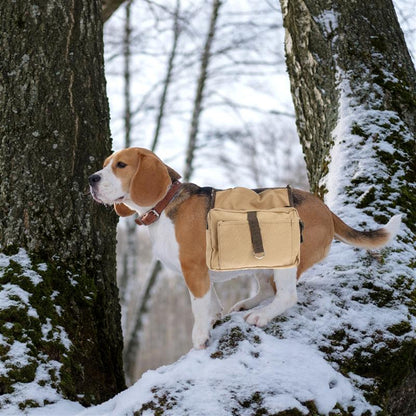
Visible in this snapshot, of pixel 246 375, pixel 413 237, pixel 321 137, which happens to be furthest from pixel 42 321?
pixel 321 137

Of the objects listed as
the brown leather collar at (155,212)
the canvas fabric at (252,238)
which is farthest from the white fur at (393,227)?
the brown leather collar at (155,212)

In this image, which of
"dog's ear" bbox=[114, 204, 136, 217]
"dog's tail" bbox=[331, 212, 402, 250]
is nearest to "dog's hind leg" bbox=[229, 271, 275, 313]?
"dog's tail" bbox=[331, 212, 402, 250]

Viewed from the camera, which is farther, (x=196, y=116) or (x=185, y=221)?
(x=196, y=116)

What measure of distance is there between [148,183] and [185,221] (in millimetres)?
335

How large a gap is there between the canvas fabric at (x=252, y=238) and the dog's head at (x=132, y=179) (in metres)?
0.39

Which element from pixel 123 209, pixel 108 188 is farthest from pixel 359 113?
pixel 108 188

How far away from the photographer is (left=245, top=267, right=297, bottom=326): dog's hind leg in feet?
10.1

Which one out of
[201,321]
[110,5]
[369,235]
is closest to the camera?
[201,321]

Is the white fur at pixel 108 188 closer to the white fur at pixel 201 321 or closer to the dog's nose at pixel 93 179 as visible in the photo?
the dog's nose at pixel 93 179

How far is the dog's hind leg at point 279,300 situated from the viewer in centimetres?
307

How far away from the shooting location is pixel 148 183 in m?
3.17

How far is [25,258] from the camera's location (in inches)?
137

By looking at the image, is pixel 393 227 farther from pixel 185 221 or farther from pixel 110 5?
pixel 110 5

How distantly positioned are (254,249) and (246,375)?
0.74 m
